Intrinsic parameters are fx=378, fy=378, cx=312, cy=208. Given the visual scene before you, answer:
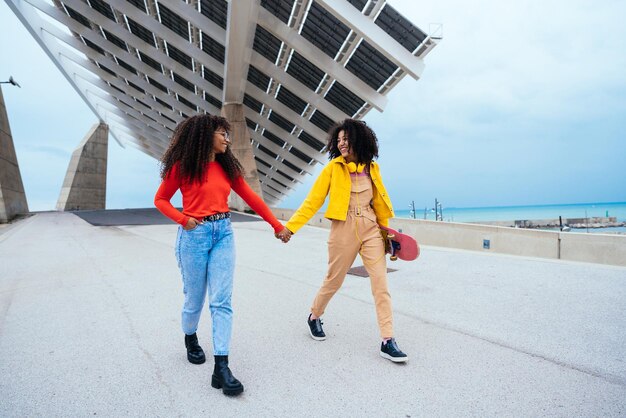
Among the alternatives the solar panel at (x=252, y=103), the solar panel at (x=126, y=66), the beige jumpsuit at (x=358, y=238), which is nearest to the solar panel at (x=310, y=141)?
the solar panel at (x=252, y=103)

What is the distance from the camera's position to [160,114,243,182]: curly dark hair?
2518 mm

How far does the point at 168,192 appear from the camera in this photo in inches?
104

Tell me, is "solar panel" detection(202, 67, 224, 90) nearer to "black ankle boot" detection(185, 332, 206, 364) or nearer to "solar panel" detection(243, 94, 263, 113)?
"solar panel" detection(243, 94, 263, 113)

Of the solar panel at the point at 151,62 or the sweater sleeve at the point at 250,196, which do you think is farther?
the solar panel at the point at 151,62

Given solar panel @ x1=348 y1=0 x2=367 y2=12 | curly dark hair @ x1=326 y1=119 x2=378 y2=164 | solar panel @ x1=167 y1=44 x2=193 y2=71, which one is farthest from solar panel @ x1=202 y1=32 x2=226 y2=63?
curly dark hair @ x1=326 y1=119 x2=378 y2=164

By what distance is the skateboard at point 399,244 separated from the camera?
3.04 m

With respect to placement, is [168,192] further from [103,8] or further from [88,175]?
[88,175]

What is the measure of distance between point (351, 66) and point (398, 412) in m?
14.8

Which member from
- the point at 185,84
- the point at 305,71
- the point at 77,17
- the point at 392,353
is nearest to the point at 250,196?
the point at 392,353

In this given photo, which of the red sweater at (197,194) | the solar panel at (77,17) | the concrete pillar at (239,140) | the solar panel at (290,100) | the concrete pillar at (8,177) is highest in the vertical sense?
the solar panel at (77,17)

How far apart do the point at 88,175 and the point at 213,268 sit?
108ft

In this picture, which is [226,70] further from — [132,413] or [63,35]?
[132,413]

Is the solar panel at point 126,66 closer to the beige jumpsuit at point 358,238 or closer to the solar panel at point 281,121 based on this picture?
the solar panel at point 281,121

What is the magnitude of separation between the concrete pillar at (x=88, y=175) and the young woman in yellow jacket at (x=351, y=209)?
31681 millimetres
